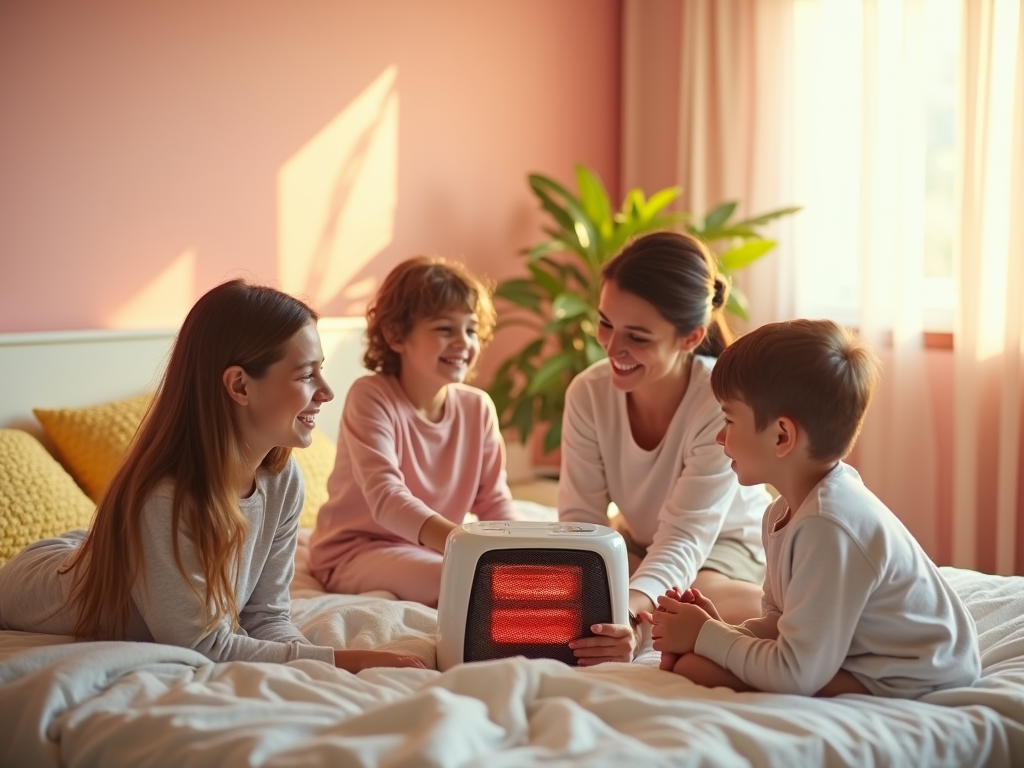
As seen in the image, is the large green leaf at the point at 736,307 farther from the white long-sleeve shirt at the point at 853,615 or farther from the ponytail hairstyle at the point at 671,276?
the white long-sleeve shirt at the point at 853,615

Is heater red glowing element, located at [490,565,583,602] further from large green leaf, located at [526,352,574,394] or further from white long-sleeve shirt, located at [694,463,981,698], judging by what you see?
large green leaf, located at [526,352,574,394]

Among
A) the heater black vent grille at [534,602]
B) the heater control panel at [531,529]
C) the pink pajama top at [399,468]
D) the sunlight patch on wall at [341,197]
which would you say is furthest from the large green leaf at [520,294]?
the heater black vent grille at [534,602]

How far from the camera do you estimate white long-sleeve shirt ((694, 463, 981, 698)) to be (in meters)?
1.49

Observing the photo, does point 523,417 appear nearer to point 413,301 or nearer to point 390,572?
point 413,301

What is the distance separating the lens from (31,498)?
2268 millimetres

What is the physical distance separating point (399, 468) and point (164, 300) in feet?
3.02

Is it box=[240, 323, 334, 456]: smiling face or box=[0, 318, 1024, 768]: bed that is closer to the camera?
box=[0, 318, 1024, 768]: bed

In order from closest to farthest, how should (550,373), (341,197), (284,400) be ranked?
(284,400) → (341,197) → (550,373)

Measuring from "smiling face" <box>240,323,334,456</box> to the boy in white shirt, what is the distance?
0.63 meters

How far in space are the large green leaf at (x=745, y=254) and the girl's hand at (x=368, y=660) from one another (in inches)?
87.6

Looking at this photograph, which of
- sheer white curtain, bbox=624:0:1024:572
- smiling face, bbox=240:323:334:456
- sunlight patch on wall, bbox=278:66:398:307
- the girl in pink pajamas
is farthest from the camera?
sheer white curtain, bbox=624:0:1024:572

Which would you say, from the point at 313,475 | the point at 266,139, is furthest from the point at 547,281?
the point at 313,475

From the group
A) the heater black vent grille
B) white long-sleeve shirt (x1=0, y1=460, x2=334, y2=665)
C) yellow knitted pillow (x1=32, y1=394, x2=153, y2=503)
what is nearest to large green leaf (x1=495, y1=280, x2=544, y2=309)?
yellow knitted pillow (x1=32, y1=394, x2=153, y2=503)

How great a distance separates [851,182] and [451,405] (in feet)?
6.42
